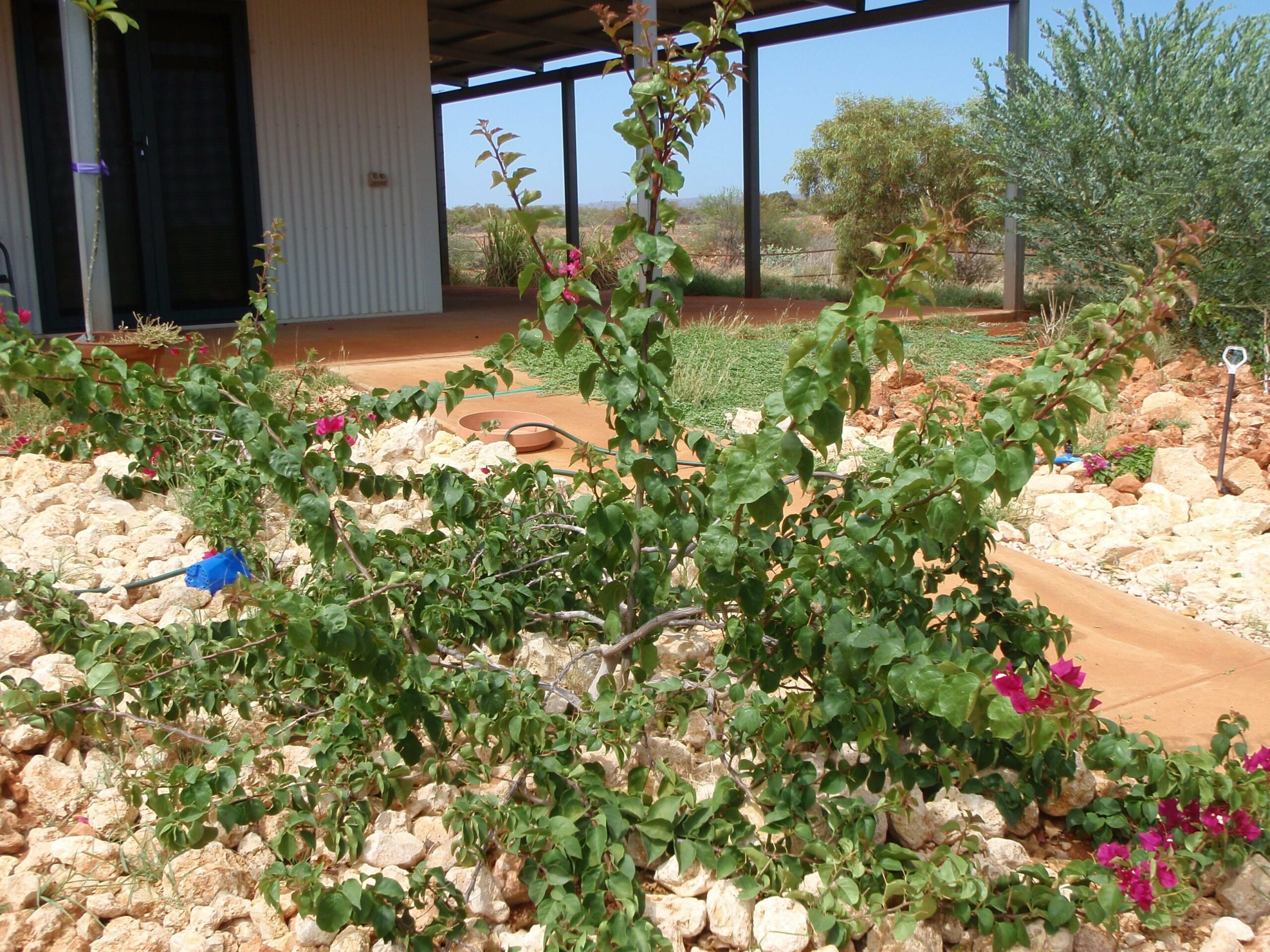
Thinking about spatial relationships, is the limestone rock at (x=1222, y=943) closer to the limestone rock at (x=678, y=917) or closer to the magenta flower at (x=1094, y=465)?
the limestone rock at (x=678, y=917)

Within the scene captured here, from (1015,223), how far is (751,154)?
2.95 meters

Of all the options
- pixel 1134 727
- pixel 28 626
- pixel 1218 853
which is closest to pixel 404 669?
pixel 28 626

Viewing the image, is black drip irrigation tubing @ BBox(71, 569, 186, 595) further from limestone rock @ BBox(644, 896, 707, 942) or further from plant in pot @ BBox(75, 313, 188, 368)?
plant in pot @ BBox(75, 313, 188, 368)

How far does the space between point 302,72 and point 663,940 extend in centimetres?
777

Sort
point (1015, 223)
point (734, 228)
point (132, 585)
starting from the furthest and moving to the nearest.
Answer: point (734, 228)
point (1015, 223)
point (132, 585)

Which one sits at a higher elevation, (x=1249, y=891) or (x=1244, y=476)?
(x=1244, y=476)

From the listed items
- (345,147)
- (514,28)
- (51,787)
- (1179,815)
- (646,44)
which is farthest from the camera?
(514,28)

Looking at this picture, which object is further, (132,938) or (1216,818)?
(1216,818)

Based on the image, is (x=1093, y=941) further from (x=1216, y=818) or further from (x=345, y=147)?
(x=345, y=147)

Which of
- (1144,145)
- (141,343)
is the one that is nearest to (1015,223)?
(1144,145)

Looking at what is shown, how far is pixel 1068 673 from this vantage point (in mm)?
1854

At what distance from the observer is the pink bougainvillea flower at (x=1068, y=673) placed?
179 cm

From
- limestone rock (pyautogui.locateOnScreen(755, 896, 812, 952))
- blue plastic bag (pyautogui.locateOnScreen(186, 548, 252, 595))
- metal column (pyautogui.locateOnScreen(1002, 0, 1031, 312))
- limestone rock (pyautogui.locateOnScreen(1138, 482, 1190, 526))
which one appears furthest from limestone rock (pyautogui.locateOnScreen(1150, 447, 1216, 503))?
metal column (pyautogui.locateOnScreen(1002, 0, 1031, 312))

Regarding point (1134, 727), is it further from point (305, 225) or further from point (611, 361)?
point (305, 225)
